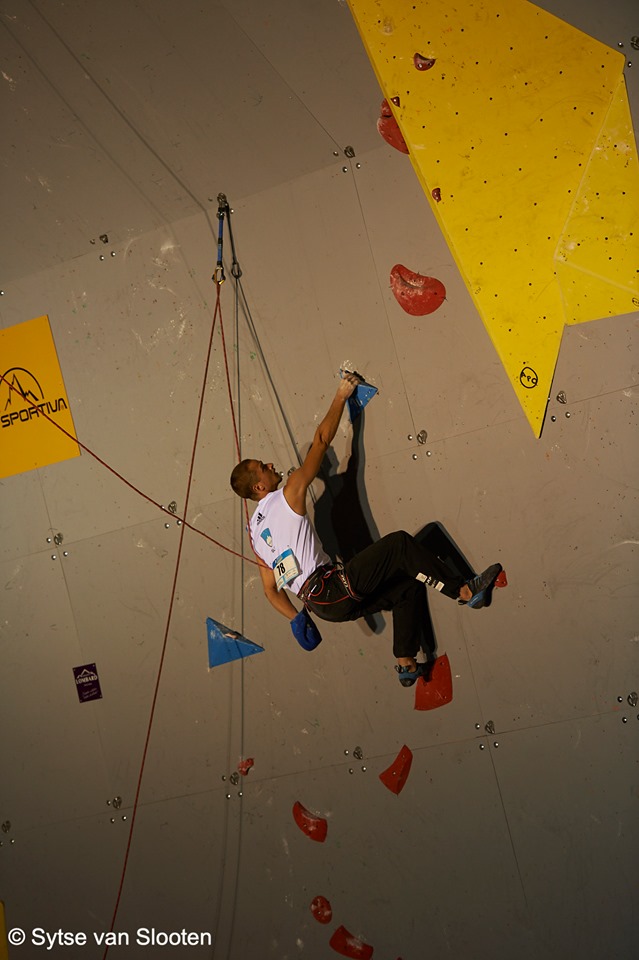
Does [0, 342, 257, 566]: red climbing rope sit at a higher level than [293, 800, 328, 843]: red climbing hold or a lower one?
higher

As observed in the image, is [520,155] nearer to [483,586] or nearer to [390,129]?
[390,129]

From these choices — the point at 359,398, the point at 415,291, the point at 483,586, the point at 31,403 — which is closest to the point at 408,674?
the point at 483,586

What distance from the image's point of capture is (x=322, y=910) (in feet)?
12.8

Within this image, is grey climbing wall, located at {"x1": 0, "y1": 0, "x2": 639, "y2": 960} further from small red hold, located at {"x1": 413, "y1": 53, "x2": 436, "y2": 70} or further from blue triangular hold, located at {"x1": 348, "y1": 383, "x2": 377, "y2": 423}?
small red hold, located at {"x1": 413, "y1": 53, "x2": 436, "y2": 70}

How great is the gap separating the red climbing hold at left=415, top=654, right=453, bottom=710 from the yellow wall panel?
986mm

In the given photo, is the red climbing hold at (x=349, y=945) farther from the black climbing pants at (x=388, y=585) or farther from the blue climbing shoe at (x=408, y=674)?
the black climbing pants at (x=388, y=585)

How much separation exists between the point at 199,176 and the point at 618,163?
161cm

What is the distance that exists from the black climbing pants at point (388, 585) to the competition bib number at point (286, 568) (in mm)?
67

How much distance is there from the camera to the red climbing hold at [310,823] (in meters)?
3.88

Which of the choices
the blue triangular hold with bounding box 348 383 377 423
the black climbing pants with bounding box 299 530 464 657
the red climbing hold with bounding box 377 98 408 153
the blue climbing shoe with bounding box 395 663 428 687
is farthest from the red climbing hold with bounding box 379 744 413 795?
the red climbing hold with bounding box 377 98 408 153

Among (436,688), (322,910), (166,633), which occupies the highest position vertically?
(166,633)

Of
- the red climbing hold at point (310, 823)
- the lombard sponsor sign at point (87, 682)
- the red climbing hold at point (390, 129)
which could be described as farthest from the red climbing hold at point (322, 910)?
the red climbing hold at point (390, 129)

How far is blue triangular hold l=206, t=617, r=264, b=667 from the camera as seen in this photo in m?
3.96

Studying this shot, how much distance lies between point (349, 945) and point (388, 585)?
1539 millimetres
